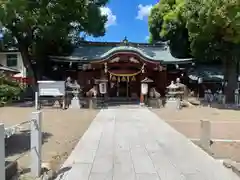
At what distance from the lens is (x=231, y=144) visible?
8.18 m

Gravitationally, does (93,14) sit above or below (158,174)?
above

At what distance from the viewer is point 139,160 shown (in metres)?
6.26

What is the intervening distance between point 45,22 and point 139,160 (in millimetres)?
16122

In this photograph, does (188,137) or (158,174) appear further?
(188,137)

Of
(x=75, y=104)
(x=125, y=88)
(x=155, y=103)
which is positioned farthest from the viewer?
(x=125, y=88)

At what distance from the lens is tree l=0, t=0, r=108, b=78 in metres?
19.0

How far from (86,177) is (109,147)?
2.38 metres

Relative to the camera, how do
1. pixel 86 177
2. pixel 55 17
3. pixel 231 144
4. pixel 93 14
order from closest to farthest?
pixel 86 177 < pixel 231 144 < pixel 55 17 < pixel 93 14

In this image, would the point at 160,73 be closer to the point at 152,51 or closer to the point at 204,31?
the point at 152,51

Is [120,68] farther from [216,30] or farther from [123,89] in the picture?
[216,30]

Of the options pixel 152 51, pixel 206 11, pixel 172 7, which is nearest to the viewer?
pixel 206 11

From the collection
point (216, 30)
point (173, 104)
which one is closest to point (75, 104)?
point (173, 104)

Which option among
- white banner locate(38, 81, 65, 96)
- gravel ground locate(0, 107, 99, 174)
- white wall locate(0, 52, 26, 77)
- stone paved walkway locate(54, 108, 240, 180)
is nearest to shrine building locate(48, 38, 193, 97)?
white banner locate(38, 81, 65, 96)

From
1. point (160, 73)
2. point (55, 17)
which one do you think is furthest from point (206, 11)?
point (55, 17)
